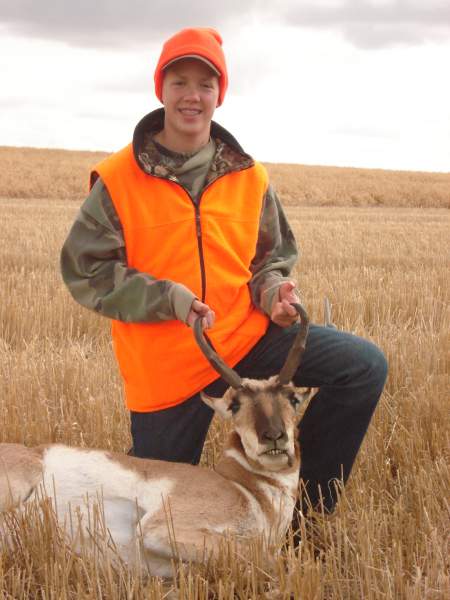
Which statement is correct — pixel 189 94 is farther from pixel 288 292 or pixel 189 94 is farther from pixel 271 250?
pixel 288 292

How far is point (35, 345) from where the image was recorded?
7766mm

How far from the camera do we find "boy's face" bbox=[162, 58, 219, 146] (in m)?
4.52

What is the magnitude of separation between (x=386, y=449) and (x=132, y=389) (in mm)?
1561

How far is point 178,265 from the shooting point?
4516 millimetres

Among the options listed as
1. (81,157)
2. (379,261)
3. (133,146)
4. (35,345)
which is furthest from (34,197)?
(133,146)

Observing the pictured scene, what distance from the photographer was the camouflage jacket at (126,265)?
4.34 meters

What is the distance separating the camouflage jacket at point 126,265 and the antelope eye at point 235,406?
54 cm

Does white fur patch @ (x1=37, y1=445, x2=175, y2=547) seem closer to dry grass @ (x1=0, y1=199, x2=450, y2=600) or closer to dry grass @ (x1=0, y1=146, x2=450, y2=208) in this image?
dry grass @ (x1=0, y1=199, x2=450, y2=600)

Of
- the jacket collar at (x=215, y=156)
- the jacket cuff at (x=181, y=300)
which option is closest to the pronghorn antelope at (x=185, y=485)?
the jacket cuff at (x=181, y=300)

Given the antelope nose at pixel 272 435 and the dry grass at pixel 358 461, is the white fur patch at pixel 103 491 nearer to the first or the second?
the dry grass at pixel 358 461

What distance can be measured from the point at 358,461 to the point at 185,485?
1.63 meters

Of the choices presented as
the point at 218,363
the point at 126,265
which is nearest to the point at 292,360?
the point at 218,363

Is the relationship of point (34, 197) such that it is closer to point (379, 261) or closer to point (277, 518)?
point (379, 261)

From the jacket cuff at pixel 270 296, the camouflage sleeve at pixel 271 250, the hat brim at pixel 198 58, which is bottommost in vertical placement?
the jacket cuff at pixel 270 296
